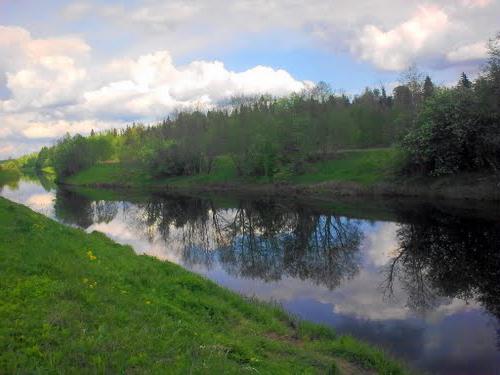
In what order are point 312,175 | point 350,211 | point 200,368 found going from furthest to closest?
1. point 312,175
2. point 350,211
3. point 200,368

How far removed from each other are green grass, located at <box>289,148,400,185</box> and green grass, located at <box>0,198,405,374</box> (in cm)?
4558

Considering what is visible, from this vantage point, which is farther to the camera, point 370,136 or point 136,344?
point 370,136

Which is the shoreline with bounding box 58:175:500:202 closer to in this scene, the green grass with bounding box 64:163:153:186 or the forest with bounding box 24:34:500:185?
the forest with bounding box 24:34:500:185

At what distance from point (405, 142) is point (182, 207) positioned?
27606 millimetres

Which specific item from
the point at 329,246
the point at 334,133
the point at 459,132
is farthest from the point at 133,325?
the point at 334,133

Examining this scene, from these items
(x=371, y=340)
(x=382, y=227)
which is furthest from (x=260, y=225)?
(x=371, y=340)

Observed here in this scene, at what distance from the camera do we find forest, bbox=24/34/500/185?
46.6 m

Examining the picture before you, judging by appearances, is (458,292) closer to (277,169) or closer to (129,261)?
(129,261)

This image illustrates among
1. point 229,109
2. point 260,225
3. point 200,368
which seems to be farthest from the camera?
point 229,109

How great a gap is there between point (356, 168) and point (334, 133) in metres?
10.1

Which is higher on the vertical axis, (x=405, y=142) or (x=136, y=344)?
(x=405, y=142)

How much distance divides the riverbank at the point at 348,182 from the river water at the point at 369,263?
206 inches

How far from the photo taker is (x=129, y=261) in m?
17.8

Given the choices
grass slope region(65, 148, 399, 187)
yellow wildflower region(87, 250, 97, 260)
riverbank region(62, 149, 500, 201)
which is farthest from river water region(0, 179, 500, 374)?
grass slope region(65, 148, 399, 187)
